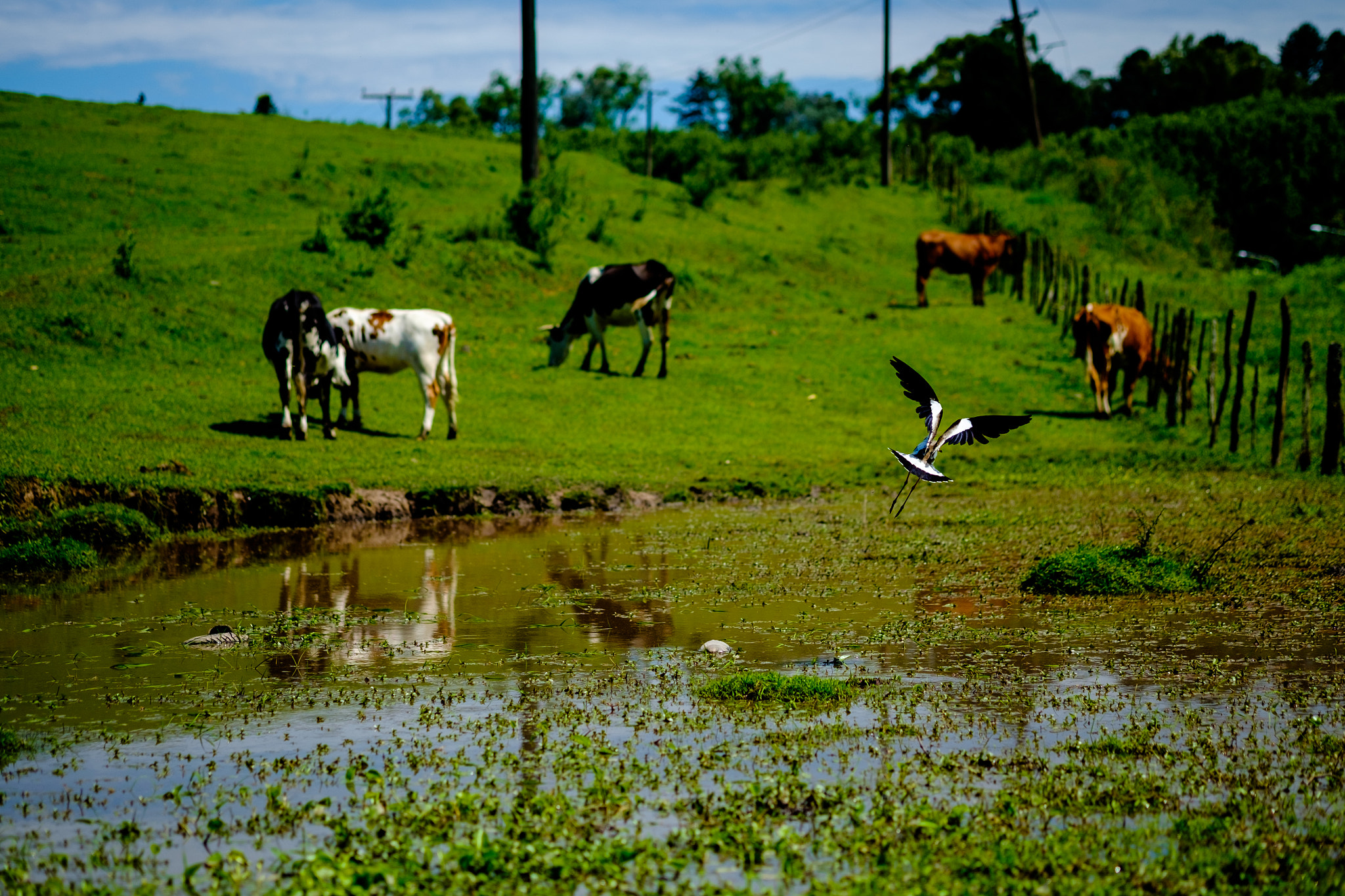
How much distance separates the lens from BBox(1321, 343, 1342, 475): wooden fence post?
1641 centimetres

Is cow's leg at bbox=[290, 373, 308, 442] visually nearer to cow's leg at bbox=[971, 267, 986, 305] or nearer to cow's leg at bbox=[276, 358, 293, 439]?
cow's leg at bbox=[276, 358, 293, 439]

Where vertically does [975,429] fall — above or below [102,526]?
above

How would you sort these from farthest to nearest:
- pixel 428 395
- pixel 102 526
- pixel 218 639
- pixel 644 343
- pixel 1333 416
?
1. pixel 644 343
2. pixel 428 395
3. pixel 1333 416
4. pixel 102 526
5. pixel 218 639

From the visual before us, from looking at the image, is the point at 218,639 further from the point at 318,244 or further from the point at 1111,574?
the point at 318,244

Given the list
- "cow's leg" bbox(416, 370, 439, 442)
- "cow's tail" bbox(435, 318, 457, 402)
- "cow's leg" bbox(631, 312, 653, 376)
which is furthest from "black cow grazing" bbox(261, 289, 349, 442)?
"cow's leg" bbox(631, 312, 653, 376)

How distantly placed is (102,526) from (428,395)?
627 centimetres

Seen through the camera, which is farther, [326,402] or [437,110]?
[437,110]

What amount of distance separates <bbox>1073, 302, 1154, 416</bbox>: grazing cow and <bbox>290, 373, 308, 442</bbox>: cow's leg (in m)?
12.9

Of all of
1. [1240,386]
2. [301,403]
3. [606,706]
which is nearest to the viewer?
[606,706]

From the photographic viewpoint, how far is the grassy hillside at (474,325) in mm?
17062

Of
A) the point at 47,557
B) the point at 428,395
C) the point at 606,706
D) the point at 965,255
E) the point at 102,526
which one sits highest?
the point at 965,255

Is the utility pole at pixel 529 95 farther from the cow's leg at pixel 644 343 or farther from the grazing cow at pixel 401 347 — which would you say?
the grazing cow at pixel 401 347

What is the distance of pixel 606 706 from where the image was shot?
7.64 metres

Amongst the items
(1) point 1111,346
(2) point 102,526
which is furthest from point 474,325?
(2) point 102,526
